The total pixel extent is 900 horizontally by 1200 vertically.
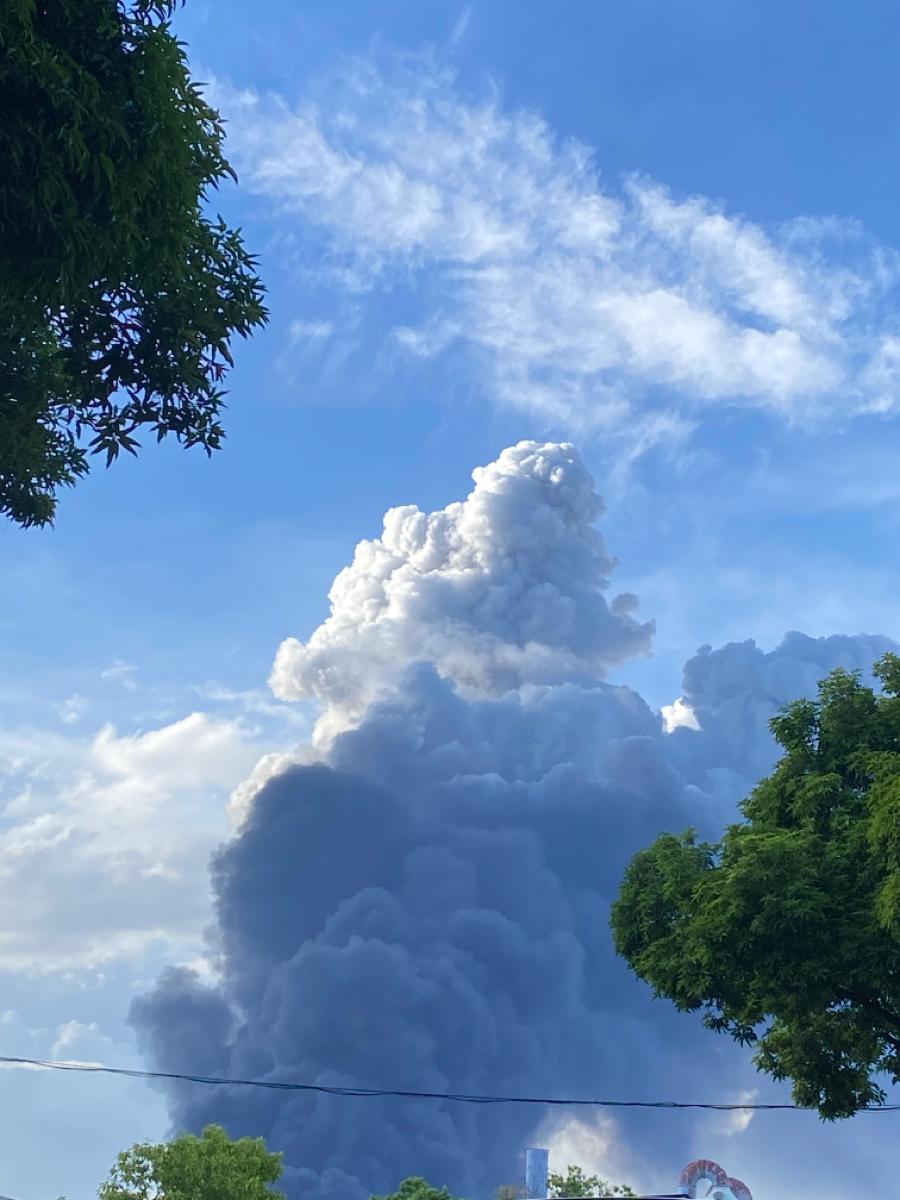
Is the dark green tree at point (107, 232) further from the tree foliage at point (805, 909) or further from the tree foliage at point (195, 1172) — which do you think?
the tree foliage at point (195, 1172)

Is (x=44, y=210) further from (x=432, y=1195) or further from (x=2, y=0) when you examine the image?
(x=432, y=1195)

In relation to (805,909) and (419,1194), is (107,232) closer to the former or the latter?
(805,909)

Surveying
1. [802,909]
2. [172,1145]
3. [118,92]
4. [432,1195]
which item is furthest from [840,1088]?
[432,1195]

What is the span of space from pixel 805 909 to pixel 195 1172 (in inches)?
1020

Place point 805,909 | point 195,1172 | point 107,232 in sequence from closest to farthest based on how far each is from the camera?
1. point 107,232
2. point 805,909
3. point 195,1172

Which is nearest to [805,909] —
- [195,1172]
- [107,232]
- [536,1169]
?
[107,232]

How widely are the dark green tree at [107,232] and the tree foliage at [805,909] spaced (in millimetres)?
11587

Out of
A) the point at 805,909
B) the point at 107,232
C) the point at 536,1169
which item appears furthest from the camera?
the point at 536,1169

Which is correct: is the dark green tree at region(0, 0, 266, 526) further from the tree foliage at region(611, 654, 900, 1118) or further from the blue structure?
the blue structure

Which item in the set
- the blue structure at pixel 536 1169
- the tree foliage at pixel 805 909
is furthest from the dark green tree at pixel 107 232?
the blue structure at pixel 536 1169

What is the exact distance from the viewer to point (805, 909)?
60.0 ft

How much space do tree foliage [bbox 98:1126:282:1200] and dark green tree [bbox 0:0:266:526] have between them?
27.6 metres

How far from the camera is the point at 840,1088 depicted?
21.4 meters

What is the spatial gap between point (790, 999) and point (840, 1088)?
420 centimetres
